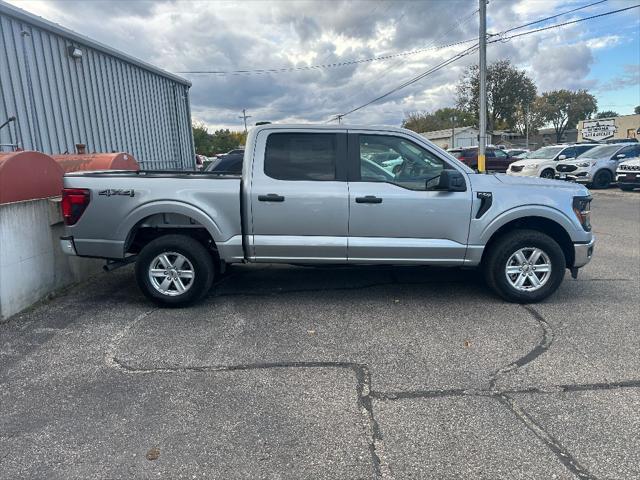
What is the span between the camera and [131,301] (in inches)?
206

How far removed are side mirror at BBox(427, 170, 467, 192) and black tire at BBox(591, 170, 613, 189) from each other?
635 inches

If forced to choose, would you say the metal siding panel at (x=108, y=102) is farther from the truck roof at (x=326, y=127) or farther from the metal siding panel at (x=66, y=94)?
the truck roof at (x=326, y=127)

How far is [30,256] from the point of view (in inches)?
199

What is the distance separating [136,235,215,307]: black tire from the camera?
481 cm

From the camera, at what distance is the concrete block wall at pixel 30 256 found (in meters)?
4.66

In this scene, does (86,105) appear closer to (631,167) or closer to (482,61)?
(482,61)

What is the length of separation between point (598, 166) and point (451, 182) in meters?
16.4

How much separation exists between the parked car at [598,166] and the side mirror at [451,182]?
15455 millimetres

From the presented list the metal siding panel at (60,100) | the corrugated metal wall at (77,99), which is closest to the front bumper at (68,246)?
the corrugated metal wall at (77,99)

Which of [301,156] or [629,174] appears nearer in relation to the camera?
[301,156]

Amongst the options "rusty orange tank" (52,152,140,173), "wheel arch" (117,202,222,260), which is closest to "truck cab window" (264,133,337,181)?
"wheel arch" (117,202,222,260)

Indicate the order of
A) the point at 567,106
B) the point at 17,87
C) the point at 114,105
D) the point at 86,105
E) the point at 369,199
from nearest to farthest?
the point at 369,199 → the point at 17,87 → the point at 86,105 → the point at 114,105 → the point at 567,106

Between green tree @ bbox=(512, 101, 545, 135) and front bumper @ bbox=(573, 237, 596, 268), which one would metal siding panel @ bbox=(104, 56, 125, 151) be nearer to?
front bumper @ bbox=(573, 237, 596, 268)

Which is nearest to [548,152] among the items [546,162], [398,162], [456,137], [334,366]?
[546,162]
